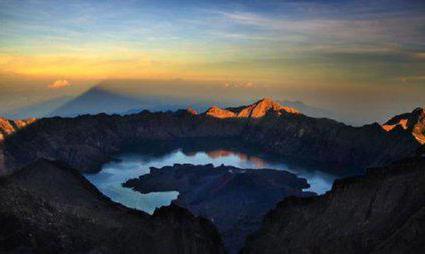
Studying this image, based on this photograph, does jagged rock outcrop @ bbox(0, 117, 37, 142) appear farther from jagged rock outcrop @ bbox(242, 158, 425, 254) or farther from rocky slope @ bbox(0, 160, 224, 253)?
jagged rock outcrop @ bbox(242, 158, 425, 254)

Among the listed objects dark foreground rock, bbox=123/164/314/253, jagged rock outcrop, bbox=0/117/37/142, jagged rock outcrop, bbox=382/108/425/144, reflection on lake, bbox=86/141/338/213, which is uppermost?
jagged rock outcrop, bbox=382/108/425/144

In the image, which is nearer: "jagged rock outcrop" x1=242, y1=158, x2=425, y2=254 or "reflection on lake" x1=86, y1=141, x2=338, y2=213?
"jagged rock outcrop" x1=242, y1=158, x2=425, y2=254

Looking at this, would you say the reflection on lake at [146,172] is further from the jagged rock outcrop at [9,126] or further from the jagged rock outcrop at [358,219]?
the jagged rock outcrop at [358,219]

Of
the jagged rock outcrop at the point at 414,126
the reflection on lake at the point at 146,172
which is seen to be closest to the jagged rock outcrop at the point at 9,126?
the reflection on lake at the point at 146,172

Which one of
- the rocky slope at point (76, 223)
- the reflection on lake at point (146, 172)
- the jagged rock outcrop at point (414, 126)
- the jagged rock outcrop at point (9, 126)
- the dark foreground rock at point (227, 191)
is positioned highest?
the rocky slope at point (76, 223)

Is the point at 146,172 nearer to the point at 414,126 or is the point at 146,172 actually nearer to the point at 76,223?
the point at 414,126

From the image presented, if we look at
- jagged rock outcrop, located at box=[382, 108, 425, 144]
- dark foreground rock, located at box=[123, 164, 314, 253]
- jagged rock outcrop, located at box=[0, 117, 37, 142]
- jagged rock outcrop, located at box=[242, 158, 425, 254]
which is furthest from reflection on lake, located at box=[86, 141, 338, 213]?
jagged rock outcrop, located at box=[242, 158, 425, 254]

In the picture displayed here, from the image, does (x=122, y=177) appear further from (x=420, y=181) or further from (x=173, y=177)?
(x=420, y=181)
